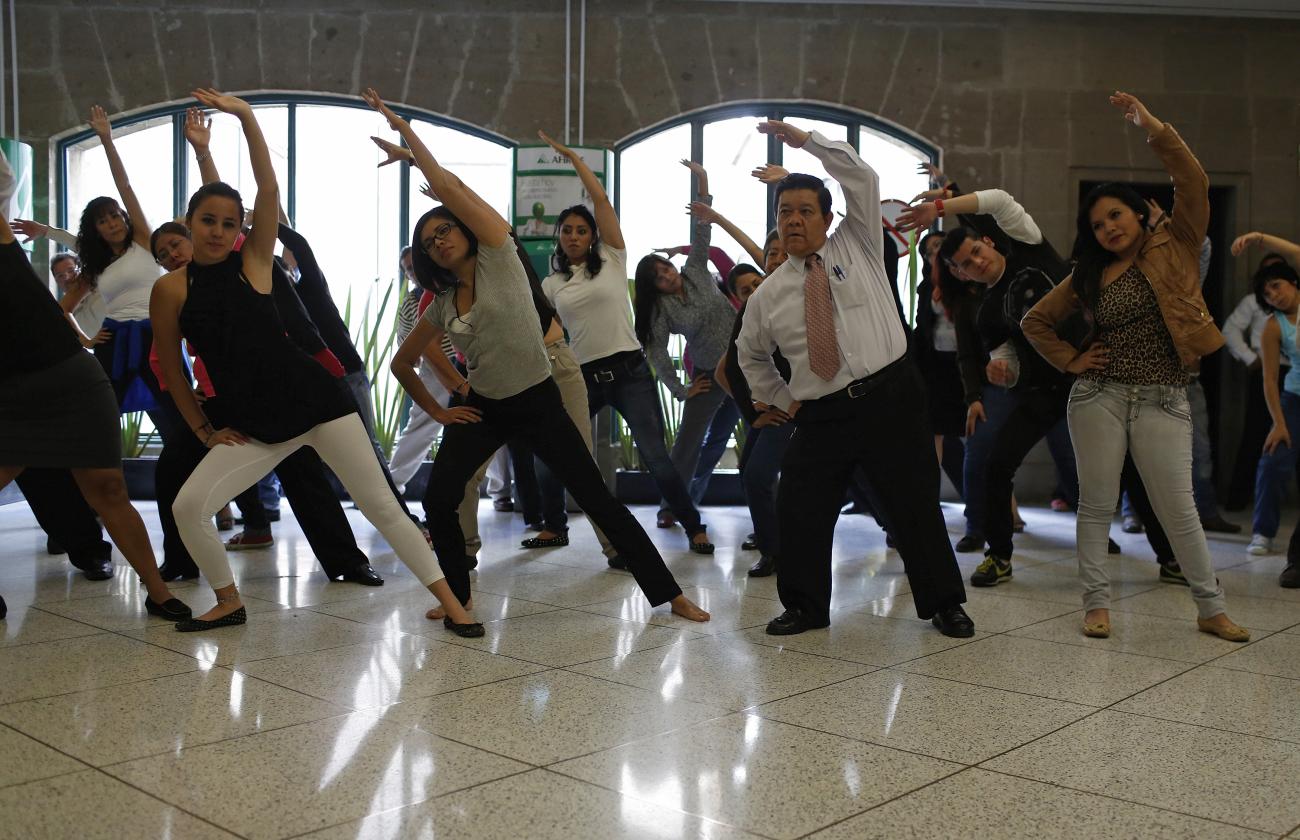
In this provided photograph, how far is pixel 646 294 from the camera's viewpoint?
584 cm

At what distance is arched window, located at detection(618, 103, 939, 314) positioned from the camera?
25.8ft

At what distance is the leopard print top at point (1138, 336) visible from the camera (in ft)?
11.6

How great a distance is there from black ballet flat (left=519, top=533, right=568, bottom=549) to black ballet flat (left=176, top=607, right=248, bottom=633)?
6.18ft

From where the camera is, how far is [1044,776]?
7.64 ft

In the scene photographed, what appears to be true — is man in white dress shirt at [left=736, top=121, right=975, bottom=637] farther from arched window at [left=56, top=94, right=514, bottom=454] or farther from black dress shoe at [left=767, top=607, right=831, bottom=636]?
arched window at [left=56, top=94, right=514, bottom=454]

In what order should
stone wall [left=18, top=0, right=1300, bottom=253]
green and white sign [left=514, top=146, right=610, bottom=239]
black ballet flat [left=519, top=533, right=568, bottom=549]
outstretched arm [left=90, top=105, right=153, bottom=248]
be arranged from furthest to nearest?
stone wall [left=18, top=0, right=1300, bottom=253]
green and white sign [left=514, top=146, right=610, bottom=239]
black ballet flat [left=519, top=533, right=568, bottom=549]
outstretched arm [left=90, top=105, right=153, bottom=248]

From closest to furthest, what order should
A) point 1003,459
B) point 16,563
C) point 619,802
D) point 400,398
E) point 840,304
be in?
point 619,802, point 840,304, point 1003,459, point 16,563, point 400,398

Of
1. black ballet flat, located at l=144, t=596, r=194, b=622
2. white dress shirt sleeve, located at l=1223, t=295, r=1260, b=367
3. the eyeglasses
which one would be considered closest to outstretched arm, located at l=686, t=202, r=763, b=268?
the eyeglasses

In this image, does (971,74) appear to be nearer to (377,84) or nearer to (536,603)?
(377,84)

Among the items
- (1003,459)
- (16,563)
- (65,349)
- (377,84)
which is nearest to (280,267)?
(65,349)

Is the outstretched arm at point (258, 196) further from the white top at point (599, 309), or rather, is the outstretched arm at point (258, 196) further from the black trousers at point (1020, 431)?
the black trousers at point (1020, 431)

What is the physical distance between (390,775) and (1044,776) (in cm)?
124

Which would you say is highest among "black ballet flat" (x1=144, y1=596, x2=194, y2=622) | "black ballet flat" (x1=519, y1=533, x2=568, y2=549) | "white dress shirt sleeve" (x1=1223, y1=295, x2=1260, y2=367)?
"white dress shirt sleeve" (x1=1223, y1=295, x2=1260, y2=367)

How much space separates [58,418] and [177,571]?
1026 millimetres
